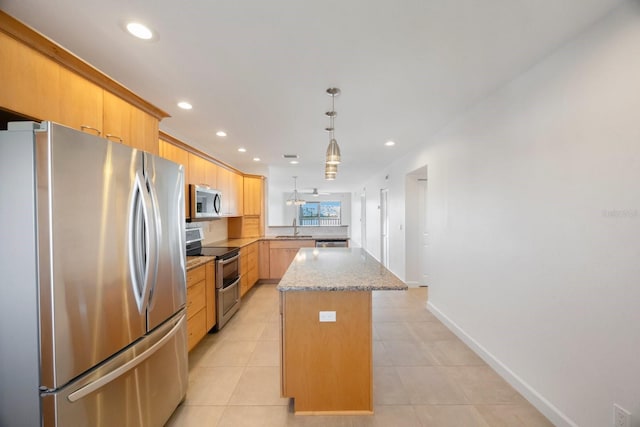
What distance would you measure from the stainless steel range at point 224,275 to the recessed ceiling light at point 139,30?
2185mm

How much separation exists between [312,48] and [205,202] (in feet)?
8.18

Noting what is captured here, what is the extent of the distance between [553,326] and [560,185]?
3.12 feet

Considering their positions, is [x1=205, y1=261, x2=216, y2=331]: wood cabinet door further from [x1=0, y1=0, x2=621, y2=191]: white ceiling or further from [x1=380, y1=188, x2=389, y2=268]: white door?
[x1=380, y1=188, x2=389, y2=268]: white door

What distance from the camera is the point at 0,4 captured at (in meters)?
1.34

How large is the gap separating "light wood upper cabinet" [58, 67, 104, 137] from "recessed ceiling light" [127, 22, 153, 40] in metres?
0.40

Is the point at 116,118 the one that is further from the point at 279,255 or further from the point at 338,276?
the point at 279,255

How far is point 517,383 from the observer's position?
2049mm

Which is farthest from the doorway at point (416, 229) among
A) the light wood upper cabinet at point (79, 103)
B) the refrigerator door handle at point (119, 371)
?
the light wood upper cabinet at point (79, 103)

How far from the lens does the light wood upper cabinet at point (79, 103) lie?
4.62ft

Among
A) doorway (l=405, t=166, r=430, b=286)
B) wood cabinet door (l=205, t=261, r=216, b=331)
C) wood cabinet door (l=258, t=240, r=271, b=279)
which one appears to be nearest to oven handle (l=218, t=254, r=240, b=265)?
wood cabinet door (l=205, t=261, r=216, b=331)

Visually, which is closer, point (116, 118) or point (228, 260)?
point (116, 118)

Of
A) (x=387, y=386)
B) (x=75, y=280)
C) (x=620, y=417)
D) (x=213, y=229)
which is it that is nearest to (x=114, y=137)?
(x=75, y=280)

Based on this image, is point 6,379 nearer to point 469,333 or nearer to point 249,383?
point 249,383

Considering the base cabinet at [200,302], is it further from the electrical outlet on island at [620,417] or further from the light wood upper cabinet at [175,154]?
the electrical outlet on island at [620,417]
